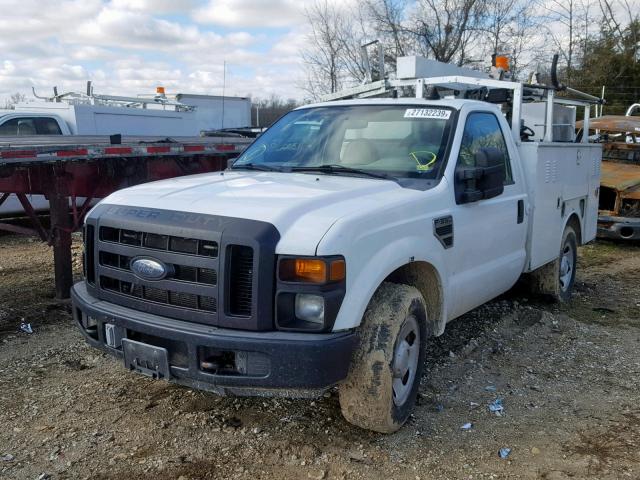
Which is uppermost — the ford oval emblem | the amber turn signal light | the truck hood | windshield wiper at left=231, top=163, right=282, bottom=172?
windshield wiper at left=231, top=163, right=282, bottom=172

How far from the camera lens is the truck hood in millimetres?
3082

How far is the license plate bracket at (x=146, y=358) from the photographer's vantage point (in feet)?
10.5

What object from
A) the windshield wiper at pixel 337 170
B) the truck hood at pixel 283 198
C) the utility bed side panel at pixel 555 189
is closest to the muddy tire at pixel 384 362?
the truck hood at pixel 283 198

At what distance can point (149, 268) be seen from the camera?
3.31 m

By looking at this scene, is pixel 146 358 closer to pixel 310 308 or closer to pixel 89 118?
pixel 310 308

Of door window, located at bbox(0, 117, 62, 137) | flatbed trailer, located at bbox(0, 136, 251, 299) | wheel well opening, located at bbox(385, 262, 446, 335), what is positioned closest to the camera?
wheel well opening, located at bbox(385, 262, 446, 335)

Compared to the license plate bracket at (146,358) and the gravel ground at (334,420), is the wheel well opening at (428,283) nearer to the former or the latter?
the gravel ground at (334,420)

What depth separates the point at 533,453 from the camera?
352cm

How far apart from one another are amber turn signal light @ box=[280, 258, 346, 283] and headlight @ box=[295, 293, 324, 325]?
0.09 meters

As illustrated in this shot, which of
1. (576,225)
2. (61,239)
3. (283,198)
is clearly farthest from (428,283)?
(61,239)

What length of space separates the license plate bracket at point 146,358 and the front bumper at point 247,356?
0.03m

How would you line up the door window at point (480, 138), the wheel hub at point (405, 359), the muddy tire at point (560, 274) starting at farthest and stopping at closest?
the muddy tire at point (560, 274) → the door window at point (480, 138) → the wheel hub at point (405, 359)

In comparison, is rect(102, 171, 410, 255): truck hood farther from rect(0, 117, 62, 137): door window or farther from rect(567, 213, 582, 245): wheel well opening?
rect(0, 117, 62, 137): door window

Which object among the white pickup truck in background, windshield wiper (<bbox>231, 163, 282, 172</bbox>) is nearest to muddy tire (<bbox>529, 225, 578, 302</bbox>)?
windshield wiper (<bbox>231, 163, 282, 172</bbox>)
